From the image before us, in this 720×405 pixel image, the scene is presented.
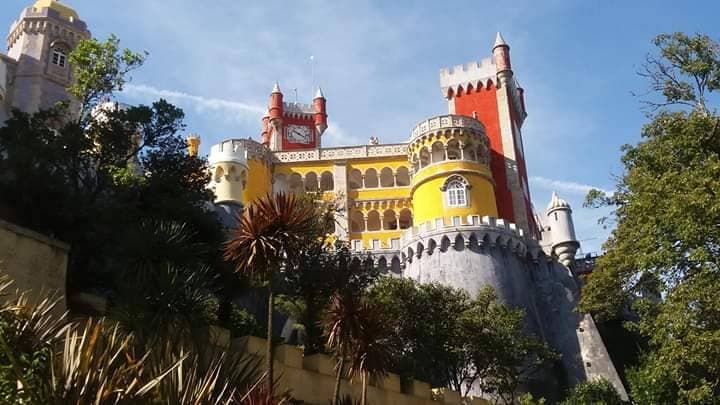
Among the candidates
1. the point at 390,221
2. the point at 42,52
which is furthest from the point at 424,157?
the point at 42,52

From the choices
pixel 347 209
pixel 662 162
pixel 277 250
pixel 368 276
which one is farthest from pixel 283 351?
pixel 347 209

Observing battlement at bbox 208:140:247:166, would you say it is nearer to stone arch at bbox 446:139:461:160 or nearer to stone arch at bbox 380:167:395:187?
stone arch at bbox 380:167:395:187

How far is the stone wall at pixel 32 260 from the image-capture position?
57.2 ft

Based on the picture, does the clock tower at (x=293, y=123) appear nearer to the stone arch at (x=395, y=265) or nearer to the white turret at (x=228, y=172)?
Answer: the white turret at (x=228, y=172)

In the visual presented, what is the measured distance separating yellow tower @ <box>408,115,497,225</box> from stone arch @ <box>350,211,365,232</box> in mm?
8862

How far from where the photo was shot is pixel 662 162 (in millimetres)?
25172

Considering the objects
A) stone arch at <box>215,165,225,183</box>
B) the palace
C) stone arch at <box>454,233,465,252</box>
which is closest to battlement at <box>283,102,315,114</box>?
the palace

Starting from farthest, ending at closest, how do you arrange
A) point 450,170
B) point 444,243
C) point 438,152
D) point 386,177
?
1. point 386,177
2. point 438,152
3. point 450,170
4. point 444,243

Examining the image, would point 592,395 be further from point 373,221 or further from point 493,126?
point 373,221

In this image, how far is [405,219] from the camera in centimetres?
5684

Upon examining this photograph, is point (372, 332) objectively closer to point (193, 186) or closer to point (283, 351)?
point (283, 351)

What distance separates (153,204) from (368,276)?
32.7 feet

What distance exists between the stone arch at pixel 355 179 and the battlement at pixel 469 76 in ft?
30.9

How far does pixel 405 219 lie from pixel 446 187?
419 inches
